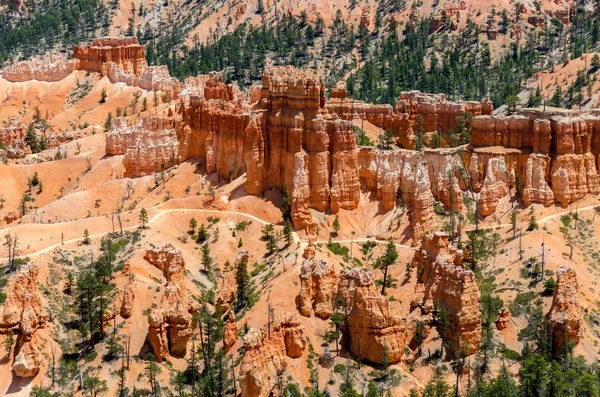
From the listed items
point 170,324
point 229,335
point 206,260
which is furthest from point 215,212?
point 229,335

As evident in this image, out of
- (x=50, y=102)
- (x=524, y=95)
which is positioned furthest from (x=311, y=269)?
(x=50, y=102)

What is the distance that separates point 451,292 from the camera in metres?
84.5

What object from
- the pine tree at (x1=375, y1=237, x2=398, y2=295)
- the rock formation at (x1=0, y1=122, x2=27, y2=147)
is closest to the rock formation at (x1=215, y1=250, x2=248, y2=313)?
the pine tree at (x1=375, y1=237, x2=398, y2=295)

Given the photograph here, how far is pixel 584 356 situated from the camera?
82.8 m

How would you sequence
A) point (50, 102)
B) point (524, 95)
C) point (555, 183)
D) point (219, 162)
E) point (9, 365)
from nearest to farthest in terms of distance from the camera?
point (9, 365) → point (555, 183) → point (219, 162) → point (524, 95) → point (50, 102)

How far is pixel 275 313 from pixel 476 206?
28547 mm

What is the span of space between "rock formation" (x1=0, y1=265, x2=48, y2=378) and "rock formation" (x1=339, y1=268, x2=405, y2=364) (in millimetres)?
24374

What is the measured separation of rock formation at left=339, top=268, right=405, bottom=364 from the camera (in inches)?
3241

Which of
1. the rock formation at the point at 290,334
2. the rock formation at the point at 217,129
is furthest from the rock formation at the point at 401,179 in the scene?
the rock formation at the point at 290,334

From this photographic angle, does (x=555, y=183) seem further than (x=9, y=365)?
Yes

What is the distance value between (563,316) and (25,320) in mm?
41635

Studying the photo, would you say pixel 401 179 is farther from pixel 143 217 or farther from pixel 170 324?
pixel 170 324

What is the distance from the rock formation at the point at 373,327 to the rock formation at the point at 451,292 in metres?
4.20

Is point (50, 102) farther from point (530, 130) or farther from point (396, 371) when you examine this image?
point (396, 371)
